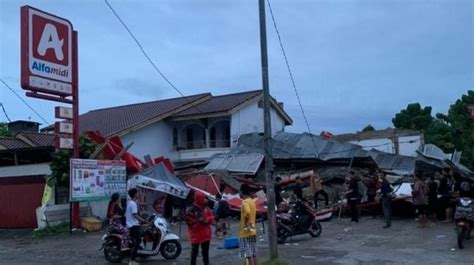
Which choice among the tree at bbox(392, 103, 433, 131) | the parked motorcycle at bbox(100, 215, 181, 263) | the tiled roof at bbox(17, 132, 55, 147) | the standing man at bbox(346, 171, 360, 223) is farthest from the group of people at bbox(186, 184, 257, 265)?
the tree at bbox(392, 103, 433, 131)

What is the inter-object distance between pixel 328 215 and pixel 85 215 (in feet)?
30.6

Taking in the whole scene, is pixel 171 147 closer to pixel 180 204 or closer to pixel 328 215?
pixel 180 204

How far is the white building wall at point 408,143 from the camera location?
45.4 metres

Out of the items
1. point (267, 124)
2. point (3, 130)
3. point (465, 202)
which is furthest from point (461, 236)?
point (3, 130)

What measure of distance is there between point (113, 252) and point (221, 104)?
2838 centimetres

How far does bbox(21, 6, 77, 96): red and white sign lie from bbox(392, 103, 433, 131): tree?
4357 cm

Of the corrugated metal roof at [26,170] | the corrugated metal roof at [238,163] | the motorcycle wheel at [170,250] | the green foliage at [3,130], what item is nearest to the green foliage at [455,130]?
the corrugated metal roof at [238,163]

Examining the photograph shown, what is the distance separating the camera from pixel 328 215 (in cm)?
2105

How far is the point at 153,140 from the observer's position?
39.5 metres

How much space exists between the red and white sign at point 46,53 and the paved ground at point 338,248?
554 centimetres

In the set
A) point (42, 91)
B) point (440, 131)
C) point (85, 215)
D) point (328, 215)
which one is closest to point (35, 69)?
point (42, 91)

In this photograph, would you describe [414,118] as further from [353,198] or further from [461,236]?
[461,236]

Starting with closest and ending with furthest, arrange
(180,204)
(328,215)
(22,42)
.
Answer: (22,42) → (328,215) → (180,204)

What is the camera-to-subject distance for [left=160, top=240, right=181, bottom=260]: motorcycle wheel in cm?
1315
